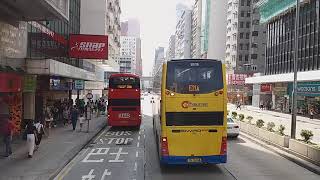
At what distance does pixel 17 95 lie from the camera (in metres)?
25.7

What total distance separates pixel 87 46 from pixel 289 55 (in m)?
38.9

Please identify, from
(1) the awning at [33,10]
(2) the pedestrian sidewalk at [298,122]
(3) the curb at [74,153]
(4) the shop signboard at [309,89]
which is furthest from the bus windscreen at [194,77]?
(4) the shop signboard at [309,89]

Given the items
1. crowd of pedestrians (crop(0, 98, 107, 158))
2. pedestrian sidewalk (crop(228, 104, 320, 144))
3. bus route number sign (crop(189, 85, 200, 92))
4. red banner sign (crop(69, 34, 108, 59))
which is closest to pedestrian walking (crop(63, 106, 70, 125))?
crowd of pedestrians (crop(0, 98, 107, 158))

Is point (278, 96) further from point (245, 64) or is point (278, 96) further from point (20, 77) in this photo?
point (20, 77)

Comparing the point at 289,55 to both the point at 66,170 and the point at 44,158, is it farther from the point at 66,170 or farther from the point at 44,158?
the point at 66,170

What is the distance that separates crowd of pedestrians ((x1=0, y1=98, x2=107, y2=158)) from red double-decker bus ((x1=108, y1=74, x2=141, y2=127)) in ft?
7.61

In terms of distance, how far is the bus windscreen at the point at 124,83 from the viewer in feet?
102

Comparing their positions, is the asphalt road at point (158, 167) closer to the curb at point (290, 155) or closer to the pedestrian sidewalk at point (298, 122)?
the curb at point (290, 155)

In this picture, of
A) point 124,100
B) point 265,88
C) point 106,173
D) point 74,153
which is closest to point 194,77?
point 106,173

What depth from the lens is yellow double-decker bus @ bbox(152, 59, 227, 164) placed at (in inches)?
605

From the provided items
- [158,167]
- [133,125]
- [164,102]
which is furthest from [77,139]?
[164,102]

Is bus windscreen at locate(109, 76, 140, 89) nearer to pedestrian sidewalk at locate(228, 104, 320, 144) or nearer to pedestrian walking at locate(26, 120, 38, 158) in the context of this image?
pedestrian sidewalk at locate(228, 104, 320, 144)

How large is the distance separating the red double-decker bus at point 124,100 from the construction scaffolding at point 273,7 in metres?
39.9

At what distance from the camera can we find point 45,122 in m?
28.1
